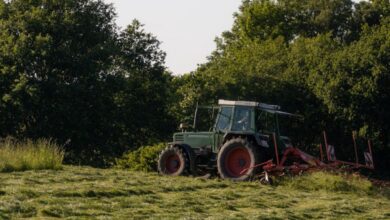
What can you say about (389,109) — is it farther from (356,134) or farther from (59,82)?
(59,82)

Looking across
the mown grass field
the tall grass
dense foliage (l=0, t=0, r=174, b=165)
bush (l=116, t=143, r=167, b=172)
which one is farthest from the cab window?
dense foliage (l=0, t=0, r=174, b=165)

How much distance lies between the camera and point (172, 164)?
2084 centimetres

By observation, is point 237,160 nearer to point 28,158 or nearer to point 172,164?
point 172,164

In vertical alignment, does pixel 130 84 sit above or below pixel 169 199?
above

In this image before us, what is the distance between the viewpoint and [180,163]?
20531 millimetres

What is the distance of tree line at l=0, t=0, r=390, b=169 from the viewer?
2991 cm

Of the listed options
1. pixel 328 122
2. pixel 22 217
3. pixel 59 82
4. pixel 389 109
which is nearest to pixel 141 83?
pixel 59 82

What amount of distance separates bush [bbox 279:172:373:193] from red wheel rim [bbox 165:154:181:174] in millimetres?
3454

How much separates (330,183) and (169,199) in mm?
5411

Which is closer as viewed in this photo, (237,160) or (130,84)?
(237,160)

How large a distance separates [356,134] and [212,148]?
32.5 feet

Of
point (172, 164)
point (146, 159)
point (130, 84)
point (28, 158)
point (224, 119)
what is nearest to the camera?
point (28, 158)

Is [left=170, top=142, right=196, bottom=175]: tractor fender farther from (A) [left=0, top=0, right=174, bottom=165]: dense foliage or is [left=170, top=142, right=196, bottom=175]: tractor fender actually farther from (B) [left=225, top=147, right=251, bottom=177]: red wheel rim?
(A) [left=0, top=0, right=174, bottom=165]: dense foliage

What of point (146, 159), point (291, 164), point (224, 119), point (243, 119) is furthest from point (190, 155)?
point (146, 159)
